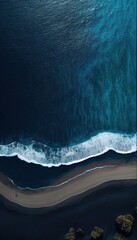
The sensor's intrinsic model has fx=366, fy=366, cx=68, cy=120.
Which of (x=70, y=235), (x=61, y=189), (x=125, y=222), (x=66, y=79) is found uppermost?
(x=66, y=79)

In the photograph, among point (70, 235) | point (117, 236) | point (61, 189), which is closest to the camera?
point (70, 235)

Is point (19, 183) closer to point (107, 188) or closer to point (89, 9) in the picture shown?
point (107, 188)

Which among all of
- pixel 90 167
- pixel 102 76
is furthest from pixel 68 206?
pixel 102 76

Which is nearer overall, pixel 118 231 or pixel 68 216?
pixel 118 231

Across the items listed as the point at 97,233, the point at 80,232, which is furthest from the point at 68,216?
the point at 97,233

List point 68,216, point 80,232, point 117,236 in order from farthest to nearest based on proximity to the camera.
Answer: point 68,216 < point 117,236 < point 80,232

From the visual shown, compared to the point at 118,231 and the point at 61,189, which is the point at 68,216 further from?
the point at 118,231

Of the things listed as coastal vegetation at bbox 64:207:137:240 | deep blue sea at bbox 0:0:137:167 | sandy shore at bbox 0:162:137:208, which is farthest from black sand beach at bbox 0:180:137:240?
deep blue sea at bbox 0:0:137:167

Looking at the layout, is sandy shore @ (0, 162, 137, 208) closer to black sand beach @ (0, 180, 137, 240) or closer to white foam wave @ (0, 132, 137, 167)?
black sand beach @ (0, 180, 137, 240)
